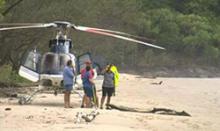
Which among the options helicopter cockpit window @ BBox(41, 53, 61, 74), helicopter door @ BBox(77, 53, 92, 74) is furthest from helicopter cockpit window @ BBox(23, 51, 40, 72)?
helicopter door @ BBox(77, 53, 92, 74)

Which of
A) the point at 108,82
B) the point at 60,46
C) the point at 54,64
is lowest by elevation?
the point at 108,82

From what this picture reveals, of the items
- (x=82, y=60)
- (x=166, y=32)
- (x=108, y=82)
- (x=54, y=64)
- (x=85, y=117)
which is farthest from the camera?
(x=166, y=32)

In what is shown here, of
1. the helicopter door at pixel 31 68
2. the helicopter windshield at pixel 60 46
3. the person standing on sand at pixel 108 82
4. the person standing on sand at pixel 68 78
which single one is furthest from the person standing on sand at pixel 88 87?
the helicopter door at pixel 31 68

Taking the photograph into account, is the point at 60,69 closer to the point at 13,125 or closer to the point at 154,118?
the point at 154,118

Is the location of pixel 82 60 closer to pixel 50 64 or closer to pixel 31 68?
pixel 50 64

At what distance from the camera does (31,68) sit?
20.8 m

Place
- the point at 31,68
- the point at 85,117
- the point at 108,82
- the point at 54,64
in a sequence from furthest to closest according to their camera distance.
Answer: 1. the point at 31,68
2. the point at 54,64
3. the point at 108,82
4. the point at 85,117

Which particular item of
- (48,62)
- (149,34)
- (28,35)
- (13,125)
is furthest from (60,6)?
(149,34)

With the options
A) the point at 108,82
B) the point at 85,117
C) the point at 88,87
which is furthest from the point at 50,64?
the point at 85,117

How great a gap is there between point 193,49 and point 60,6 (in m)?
55.1

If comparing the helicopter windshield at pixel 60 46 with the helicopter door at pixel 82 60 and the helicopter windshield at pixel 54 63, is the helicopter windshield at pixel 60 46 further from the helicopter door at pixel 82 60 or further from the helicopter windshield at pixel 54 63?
the helicopter door at pixel 82 60

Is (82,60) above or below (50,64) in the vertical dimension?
above

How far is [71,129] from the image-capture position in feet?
44.2

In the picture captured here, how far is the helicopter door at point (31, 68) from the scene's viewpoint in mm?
20531
